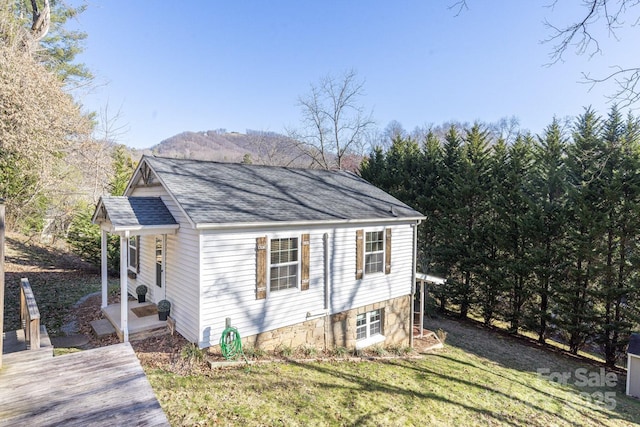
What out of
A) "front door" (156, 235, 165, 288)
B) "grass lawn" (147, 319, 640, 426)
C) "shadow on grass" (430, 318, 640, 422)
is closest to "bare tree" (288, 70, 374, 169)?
"shadow on grass" (430, 318, 640, 422)

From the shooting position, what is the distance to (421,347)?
12.0 m

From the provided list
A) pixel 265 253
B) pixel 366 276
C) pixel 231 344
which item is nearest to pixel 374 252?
pixel 366 276

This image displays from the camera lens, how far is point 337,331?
9883mm

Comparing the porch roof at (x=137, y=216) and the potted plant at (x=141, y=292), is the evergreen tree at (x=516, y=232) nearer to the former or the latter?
the porch roof at (x=137, y=216)

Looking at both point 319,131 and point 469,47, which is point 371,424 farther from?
point 319,131

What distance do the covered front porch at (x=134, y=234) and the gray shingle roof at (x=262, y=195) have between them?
0.83 m

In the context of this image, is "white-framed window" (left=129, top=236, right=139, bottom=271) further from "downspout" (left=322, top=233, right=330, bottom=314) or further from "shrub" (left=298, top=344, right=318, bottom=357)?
"downspout" (left=322, top=233, right=330, bottom=314)

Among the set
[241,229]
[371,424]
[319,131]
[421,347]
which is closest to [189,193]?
[241,229]

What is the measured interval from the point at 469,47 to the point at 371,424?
914 centimetres

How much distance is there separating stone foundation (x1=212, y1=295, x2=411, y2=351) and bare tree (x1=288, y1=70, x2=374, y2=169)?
17.7 meters

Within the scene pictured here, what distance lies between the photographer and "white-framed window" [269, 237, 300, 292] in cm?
839

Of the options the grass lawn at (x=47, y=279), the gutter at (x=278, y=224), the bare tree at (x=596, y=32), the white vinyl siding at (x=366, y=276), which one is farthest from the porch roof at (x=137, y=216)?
the bare tree at (x=596, y=32)

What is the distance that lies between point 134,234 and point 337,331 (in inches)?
245

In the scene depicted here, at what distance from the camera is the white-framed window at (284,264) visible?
27.5ft
